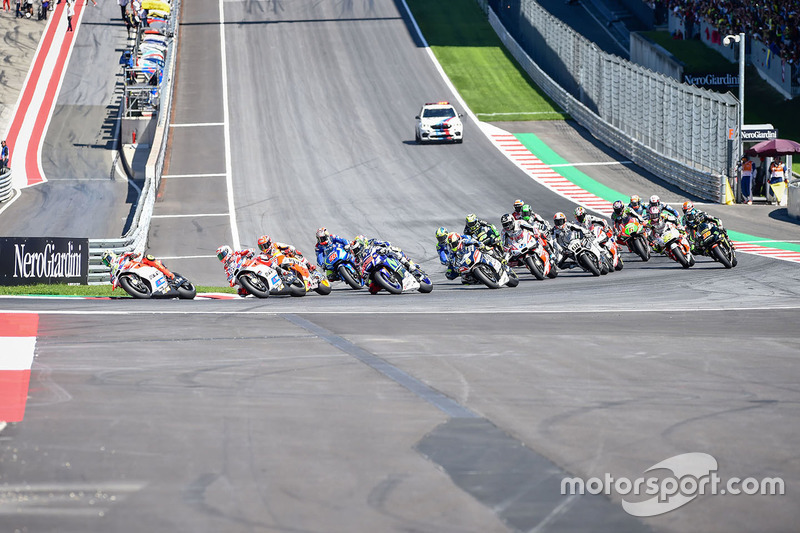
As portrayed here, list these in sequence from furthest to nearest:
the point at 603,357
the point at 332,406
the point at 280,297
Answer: the point at 280,297
the point at 603,357
the point at 332,406

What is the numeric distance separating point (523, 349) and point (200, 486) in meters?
5.75

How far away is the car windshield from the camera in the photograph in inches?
1912

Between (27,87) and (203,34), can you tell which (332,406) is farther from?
(203,34)

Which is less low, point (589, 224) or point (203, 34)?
point (203, 34)

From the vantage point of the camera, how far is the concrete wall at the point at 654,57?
183 feet

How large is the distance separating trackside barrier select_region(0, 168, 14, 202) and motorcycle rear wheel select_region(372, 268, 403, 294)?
2602 cm

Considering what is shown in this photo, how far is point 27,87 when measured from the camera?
56438mm

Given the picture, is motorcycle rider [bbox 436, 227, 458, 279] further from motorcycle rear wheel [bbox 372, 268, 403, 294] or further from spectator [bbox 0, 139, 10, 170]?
spectator [bbox 0, 139, 10, 170]

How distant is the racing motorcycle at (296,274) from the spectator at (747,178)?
22.6 m

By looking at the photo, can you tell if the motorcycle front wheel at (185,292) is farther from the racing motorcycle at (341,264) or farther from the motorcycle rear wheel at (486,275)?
the motorcycle rear wheel at (486,275)

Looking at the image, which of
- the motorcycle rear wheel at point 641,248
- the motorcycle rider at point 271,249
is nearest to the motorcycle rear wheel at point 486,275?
the motorcycle rider at point 271,249

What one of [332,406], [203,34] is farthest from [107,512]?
[203,34]

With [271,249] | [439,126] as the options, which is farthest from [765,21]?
[271,249]

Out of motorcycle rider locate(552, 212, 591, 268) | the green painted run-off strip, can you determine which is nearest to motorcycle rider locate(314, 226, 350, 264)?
motorcycle rider locate(552, 212, 591, 268)
